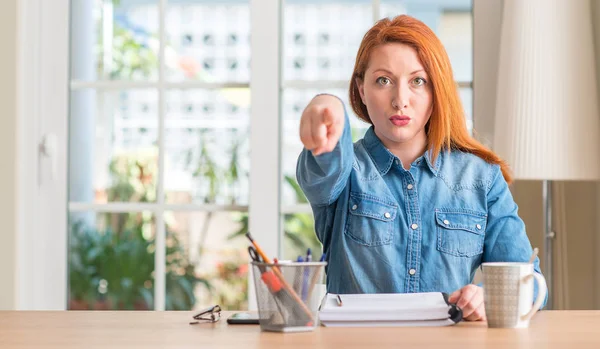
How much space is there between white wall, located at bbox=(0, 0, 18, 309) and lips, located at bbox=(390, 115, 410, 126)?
1639 millimetres

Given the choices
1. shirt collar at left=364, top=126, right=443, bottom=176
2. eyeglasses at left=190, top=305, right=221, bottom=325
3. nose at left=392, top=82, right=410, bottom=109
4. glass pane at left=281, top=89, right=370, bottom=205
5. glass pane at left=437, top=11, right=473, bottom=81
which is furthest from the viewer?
glass pane at left=437, top=11, right=473, bottom=81

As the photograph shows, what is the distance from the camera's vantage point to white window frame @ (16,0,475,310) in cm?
291

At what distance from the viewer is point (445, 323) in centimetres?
134

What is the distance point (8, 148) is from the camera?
2.91 metres

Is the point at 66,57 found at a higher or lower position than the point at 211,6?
lower

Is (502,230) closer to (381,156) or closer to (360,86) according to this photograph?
(381,156)

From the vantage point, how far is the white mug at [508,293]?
4.25ft

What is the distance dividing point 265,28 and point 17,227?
1050 mm

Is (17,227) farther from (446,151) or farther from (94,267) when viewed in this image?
(446,151)

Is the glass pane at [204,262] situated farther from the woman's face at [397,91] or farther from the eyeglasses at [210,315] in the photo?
the eyeglasses at [210,315]

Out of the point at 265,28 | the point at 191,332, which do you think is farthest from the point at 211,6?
the point at 191,332

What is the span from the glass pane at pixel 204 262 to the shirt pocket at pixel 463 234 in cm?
244

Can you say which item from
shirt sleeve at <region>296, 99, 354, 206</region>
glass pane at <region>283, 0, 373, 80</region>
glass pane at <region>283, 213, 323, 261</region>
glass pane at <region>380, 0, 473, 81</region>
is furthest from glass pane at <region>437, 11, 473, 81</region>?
shirt sleeve at <region>296, 99, 354, 206</region>

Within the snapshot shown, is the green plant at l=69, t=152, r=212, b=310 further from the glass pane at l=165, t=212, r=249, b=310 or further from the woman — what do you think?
the woman
